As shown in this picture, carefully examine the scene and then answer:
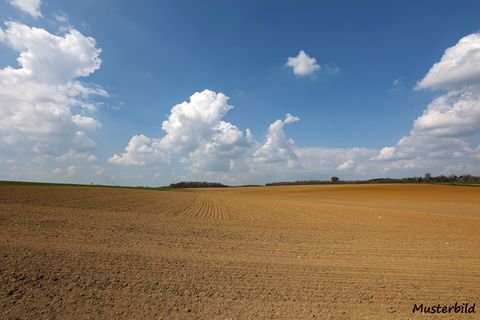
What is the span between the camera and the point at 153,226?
14641 millimetres

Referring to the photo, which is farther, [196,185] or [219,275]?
[196,185]

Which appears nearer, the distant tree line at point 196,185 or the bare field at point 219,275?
the bare field at point 219,275

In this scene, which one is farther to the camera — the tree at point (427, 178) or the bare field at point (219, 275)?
the tree at point (427, 178)

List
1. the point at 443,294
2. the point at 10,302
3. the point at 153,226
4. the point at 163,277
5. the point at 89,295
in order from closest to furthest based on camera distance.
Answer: the point at 10,302 < the point at 89,295 < the point at 443,294 < the point at 163,277 < the point at 153,226

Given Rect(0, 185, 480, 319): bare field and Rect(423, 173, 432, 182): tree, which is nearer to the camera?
Rect(0, 185, 480, 319): bare field

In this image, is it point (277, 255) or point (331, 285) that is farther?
point (277, 255)

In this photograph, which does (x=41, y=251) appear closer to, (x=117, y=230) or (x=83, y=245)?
(x=83, y=245)

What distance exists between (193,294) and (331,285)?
296 cm

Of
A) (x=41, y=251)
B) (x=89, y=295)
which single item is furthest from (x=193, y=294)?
(x=41, y=251)

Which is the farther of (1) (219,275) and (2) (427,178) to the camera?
(2) (427,178)

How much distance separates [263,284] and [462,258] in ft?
22.6

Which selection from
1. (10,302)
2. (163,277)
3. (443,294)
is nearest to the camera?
(10,302)

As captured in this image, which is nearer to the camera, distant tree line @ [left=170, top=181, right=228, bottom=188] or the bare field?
the bare field

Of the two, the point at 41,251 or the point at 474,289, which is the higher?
the point at 41,251
